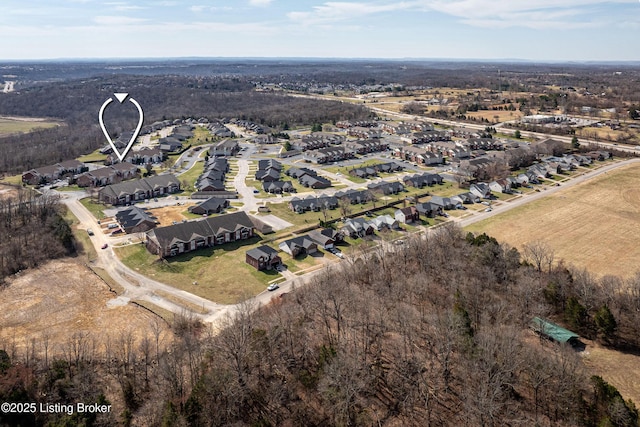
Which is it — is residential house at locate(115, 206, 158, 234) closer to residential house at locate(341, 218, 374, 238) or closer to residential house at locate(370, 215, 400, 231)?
residential house at locate(341, 218, 374, 238)

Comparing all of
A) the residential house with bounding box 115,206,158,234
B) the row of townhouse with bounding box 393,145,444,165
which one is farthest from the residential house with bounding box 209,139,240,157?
the residential house with bounding box 115,206,158,234

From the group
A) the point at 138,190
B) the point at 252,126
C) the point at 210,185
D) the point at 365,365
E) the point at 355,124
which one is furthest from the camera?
the point at 355,124

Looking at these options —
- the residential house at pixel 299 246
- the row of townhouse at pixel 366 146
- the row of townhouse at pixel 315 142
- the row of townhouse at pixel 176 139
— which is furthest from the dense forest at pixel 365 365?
the row of townhouse at pixel 176 139

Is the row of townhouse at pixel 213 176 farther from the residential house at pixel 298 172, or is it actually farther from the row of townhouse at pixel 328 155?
the row of townhouse at pixel 328 155

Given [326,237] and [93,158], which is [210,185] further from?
[93,158]

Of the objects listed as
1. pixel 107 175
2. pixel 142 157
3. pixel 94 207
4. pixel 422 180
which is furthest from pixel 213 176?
pixel 422 180
